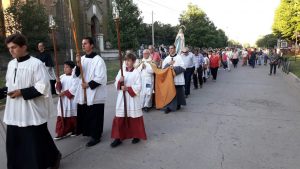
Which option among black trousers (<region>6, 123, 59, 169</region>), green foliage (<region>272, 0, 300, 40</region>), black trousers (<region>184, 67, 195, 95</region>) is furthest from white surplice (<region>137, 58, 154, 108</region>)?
green foliage (<region>272, 0, 300, 40</region>)

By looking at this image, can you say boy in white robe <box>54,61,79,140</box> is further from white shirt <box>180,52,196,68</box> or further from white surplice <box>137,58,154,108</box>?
white shirt <box>180,52,196,68</box>

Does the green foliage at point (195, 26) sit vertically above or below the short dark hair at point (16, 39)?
above

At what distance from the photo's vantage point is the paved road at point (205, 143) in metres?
5.32

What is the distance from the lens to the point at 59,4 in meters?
26.1

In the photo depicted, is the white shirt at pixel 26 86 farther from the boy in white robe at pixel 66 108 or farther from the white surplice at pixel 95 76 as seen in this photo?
the boy in white robe at pixel 66 108

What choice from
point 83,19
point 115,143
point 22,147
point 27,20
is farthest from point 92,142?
point 83,19

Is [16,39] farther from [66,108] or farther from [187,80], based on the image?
[187,80]

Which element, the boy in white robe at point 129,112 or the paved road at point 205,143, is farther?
the boy in white robe at point 129,112

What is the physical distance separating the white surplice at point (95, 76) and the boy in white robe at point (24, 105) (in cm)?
152

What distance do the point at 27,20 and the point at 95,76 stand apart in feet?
47.9

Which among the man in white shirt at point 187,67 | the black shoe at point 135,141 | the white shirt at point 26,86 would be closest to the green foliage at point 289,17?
the man in white shirt at point 187,67

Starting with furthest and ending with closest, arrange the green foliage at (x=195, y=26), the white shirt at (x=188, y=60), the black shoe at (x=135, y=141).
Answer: the green foliage at (x=195, y=26), the white shirt at (x=188, y=60), the black shoe at (x=135, y=141)

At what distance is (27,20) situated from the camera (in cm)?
1897

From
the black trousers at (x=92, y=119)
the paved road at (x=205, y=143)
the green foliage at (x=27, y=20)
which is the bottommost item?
the paved road at (x=205, y=143)
